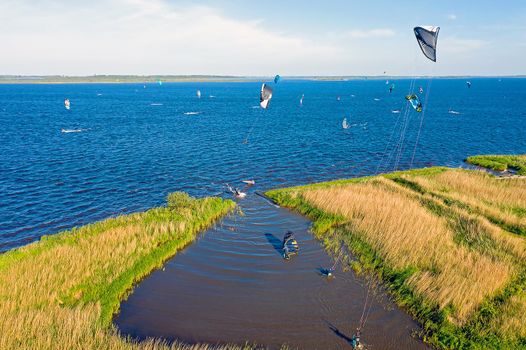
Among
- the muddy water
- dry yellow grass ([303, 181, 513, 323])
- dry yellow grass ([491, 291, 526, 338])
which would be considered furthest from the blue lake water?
dry yellow grass ([491, 291, 526, 338])

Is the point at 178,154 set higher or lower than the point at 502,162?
lower

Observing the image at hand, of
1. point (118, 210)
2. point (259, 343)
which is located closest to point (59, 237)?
point (118, 210)

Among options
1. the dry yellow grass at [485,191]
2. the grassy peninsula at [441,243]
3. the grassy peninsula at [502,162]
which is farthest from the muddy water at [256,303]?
the grassy peninsula at [502,162]

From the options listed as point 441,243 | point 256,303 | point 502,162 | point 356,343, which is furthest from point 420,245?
point 502,162

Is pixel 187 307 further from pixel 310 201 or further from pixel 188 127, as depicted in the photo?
pixel 188 127

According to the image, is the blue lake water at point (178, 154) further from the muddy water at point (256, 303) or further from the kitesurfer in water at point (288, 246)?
the kitesurfer in water at point (288, 246)

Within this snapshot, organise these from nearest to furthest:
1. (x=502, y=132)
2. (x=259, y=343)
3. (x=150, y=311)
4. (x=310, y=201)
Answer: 1. (x=259, y=343)
2. (x=150, y=311)
3. (x=310, y=201)
4. (x=502, y=132)

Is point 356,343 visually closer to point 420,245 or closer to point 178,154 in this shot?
point 420,245
